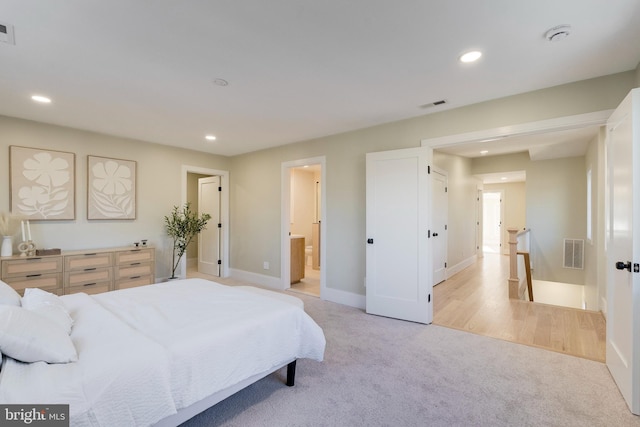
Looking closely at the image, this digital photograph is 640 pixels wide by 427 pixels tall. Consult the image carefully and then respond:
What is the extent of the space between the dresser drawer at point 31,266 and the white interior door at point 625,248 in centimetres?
559

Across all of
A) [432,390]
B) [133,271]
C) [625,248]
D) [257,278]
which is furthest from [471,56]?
[133,271]

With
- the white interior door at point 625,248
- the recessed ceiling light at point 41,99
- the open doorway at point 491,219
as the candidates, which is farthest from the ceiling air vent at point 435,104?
the open doorway at point 491,219

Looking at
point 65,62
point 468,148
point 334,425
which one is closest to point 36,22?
point 65,62

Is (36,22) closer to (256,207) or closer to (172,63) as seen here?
(172,63)

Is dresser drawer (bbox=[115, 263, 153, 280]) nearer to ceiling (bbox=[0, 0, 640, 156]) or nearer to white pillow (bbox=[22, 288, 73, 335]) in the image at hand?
ceiling (bbox=[0, 0, 640, 156])

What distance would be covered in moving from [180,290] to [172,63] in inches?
75.2

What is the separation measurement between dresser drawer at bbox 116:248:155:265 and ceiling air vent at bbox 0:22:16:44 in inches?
112

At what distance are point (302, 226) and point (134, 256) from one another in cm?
432

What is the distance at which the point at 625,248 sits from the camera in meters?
1.99

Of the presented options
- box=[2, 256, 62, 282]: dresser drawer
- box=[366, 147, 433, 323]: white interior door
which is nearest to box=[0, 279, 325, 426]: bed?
box=[366, 147, 433, 323]: white interior door

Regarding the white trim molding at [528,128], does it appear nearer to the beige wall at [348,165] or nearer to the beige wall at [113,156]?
the beige wall at [348,165]

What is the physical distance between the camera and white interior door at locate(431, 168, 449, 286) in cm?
507

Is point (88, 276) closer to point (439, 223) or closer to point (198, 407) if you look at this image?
point (198, 407)

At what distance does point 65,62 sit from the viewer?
7.57 feet
